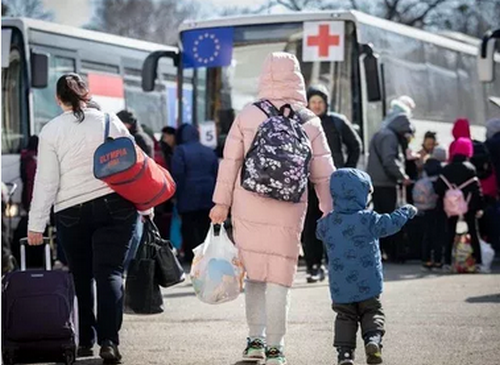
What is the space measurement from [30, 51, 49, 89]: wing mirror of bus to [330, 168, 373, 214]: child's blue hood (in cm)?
1120

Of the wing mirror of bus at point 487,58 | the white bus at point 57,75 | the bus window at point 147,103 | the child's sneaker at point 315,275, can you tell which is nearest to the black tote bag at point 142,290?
the child's sneaker at point 315,275

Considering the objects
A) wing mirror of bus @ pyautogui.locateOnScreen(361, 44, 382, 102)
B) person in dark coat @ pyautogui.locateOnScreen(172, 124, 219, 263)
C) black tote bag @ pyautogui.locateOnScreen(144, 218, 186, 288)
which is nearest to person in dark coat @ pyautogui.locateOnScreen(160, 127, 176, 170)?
person in dark coat @ pyautogui.locateOnScreen(172, 124, 219, 263)

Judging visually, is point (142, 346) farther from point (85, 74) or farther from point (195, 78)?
point (85, 74)

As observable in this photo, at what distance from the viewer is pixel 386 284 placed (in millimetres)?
14648

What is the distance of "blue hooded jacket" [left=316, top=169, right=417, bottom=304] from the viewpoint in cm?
816

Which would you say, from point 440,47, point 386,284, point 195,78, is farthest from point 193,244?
point 440,47

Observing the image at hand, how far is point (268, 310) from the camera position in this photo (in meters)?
8.38

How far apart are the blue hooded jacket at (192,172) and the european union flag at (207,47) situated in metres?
1.89

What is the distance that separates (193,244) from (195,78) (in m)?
2.73

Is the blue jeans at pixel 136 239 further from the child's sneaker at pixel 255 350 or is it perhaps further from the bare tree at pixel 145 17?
the bare tree at pixel 145 17

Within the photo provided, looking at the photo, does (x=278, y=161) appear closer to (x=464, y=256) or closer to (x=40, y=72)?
(x=464, y=256)

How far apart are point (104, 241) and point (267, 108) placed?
1.25m

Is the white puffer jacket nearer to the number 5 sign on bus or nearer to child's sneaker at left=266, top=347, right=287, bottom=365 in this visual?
child's sneaker at left=266, top=347, right=287, bottom=365

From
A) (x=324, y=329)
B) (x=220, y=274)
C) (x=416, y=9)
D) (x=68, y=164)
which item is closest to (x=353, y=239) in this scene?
(x=220, y=274)
